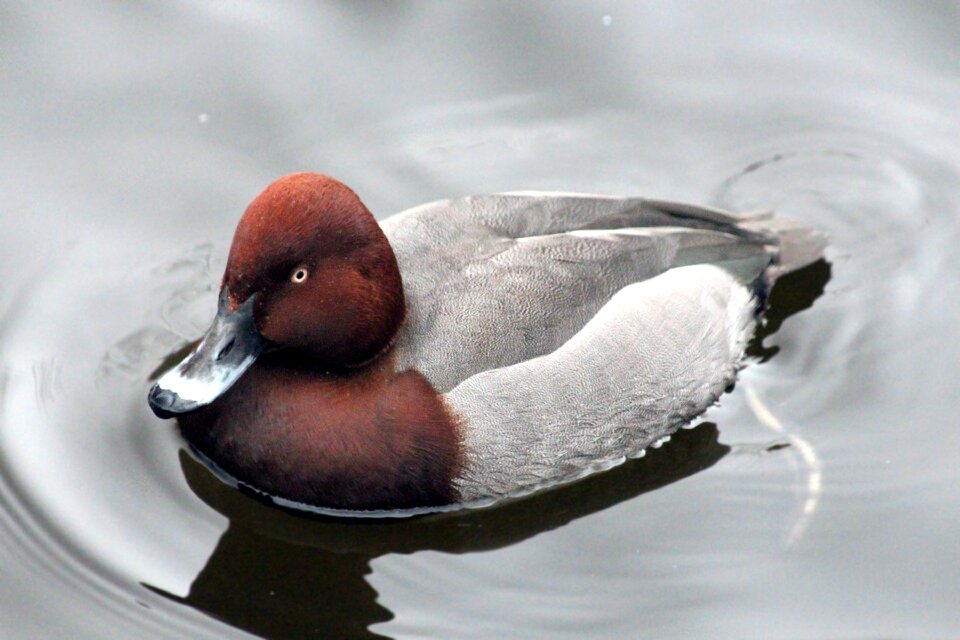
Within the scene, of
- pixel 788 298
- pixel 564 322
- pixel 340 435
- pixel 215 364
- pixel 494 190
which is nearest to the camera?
pixel 215 364

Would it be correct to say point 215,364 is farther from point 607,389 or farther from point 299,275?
point 607,389

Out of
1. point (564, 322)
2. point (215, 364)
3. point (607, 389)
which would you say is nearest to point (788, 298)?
point (607, 389)

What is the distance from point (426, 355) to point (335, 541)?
0.85 metres

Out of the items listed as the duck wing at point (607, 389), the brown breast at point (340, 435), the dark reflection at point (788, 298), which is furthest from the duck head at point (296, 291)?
the dark reflection at point (788, 298)

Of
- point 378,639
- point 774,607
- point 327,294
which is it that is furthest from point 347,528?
point 774,607

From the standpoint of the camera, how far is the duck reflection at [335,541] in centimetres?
548

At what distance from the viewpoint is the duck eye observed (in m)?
5.57

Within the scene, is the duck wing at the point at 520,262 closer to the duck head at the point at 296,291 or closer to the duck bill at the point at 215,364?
the duck head at the point at 296,291

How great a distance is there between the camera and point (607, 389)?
6016 millimetres

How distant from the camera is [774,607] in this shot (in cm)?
560

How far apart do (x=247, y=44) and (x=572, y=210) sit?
2.71 meters

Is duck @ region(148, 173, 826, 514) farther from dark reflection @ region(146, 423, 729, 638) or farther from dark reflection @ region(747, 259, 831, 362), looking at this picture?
dark reflection @ region(747, 259, 831, 362)

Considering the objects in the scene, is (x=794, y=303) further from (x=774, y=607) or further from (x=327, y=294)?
(x=327, y=294)

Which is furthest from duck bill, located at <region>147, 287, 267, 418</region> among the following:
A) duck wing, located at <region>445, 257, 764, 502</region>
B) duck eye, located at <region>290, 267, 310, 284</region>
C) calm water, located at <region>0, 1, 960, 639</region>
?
duck wing, located at <region>445, 257, 764, 502</region>
